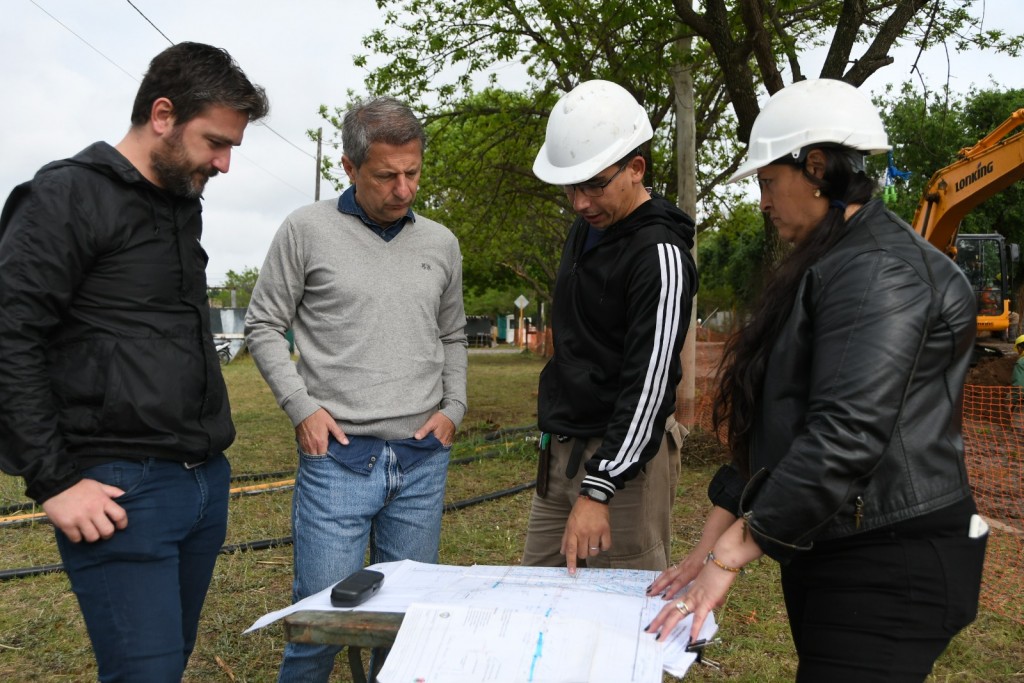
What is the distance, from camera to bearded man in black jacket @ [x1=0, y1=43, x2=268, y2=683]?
1.81 metres

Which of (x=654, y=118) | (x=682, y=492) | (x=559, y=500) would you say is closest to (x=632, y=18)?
(x=682, y=492)

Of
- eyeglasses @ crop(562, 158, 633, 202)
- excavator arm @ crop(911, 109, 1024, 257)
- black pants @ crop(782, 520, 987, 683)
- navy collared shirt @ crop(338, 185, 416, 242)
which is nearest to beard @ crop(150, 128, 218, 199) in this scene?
navy collared shirt @ crop(338, 185, 416, 242)

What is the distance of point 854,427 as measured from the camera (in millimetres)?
1493

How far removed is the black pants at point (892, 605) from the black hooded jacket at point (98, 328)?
4.80ft

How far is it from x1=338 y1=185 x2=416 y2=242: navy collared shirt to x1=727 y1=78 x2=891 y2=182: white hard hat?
49.9 inches

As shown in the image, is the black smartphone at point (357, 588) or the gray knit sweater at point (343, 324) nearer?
the black smartphone at point (357, 588)

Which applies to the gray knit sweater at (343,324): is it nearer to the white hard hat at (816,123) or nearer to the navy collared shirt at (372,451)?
the navy collared shirt at (372,451)

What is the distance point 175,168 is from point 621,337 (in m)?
1.25

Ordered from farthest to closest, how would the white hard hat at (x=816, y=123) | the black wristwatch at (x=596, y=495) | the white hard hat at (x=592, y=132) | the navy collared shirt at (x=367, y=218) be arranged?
the navy collared shirt at (x=367, y=218)
the white hard hat at (x=592, y=132)
the black wristwatch at (x=596, y=495)
the white hard hat at (x=816, y=123)

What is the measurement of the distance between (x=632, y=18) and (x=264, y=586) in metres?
5.45

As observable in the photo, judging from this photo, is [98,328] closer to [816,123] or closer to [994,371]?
[816,123]

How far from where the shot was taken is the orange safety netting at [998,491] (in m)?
4.82

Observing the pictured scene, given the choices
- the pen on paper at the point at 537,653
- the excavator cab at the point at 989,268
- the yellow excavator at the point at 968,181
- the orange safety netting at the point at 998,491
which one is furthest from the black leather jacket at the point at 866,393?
the excavator cab at the point at 989,268

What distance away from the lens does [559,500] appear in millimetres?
2721
